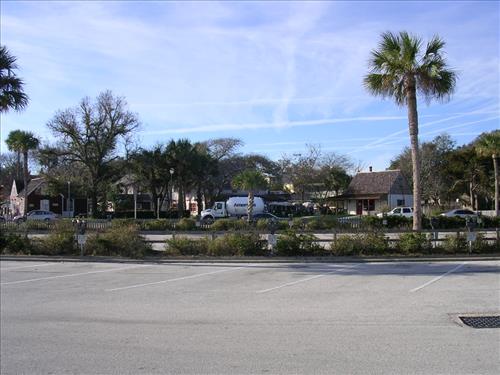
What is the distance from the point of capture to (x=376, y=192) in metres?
66.4

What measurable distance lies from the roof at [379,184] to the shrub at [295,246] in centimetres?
4849

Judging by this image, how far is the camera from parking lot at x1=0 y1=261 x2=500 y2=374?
20.1ft

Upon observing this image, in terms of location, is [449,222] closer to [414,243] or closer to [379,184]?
[414,243]

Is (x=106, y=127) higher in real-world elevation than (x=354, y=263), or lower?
higher

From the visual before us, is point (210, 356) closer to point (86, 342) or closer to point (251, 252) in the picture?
point (86, 342)

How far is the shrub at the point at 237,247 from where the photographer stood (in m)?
19.0

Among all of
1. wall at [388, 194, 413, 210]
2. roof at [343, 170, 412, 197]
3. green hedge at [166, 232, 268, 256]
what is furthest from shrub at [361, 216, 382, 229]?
roof at [343, 170, 412, 197]

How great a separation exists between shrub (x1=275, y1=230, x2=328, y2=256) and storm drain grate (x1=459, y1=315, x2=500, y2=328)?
10.4 m

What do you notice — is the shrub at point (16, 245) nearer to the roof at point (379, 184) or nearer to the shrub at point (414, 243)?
the shrub at point (414, 243)

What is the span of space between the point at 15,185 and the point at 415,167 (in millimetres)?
70148

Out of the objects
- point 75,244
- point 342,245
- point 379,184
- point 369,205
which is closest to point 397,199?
point 379,184

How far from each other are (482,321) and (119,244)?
14196mm

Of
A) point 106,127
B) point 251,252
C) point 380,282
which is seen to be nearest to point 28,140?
point 106,127

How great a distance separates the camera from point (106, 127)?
59.8 metres
